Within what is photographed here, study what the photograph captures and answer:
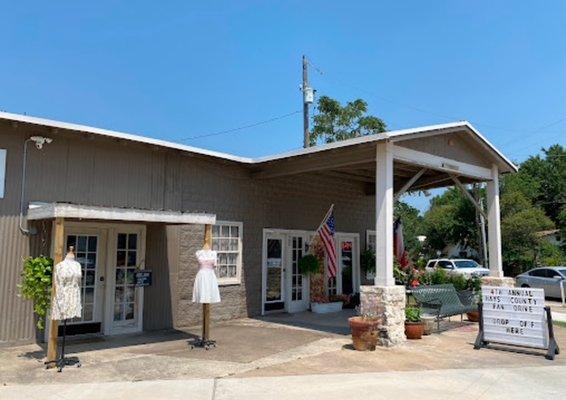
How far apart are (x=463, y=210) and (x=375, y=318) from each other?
28459 millimetres

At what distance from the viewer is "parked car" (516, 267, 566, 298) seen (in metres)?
19.4

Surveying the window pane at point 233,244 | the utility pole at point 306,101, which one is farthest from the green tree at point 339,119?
the window pane at point 233,244

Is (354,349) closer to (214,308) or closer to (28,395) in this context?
(214,308)

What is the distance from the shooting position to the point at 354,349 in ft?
27.3

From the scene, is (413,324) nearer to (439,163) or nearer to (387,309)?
(387,309)

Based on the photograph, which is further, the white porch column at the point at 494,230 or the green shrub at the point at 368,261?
the green shrub at the point at 368,261

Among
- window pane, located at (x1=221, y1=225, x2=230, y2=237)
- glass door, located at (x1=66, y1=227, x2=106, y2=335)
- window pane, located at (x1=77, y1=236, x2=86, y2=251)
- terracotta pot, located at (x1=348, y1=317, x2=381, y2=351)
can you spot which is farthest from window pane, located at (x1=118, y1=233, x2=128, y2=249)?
terracotta pot, located at (x1=348, y1=317, x2=381, y2=351)

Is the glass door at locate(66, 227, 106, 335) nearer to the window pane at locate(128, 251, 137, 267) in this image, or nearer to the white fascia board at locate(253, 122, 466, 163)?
the window pane at locate(128, 251, 137, 267)

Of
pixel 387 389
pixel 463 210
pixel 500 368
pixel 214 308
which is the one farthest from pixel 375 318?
pixel 463 210

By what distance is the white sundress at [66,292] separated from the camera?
691cm

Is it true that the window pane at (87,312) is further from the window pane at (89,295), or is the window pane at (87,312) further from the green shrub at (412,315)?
the green shrub at (412,315)

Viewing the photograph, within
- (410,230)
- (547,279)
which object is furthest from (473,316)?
(410,230)

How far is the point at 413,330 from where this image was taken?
9258 millimetres

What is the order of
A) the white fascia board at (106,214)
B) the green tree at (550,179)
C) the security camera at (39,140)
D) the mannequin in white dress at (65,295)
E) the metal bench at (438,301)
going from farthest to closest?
the green tree at (550,179), the metal bench at (438,301), the security camera at (39,140), the white fascia board at (106,214), the mannequin in white dress at (65,295)
